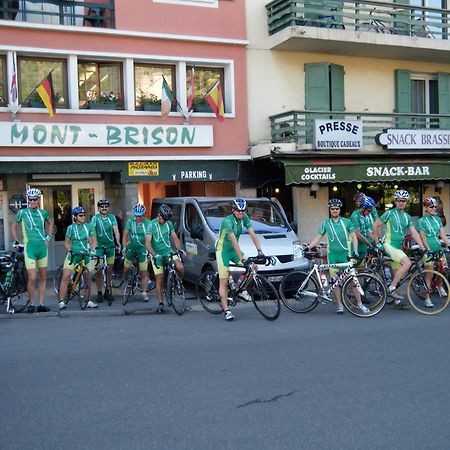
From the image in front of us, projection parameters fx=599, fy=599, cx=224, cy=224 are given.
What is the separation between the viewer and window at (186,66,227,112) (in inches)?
630

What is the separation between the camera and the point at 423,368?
627 centimetres

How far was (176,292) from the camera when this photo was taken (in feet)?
32.5

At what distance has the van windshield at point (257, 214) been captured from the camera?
1197cm

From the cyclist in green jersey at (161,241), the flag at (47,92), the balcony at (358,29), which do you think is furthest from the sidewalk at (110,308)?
the balcony at (358,29)

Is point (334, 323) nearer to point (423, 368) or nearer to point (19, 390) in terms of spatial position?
point (423, 368)

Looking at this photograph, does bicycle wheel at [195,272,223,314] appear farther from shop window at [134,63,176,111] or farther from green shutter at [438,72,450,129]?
green shutter at [438,72,450,129]

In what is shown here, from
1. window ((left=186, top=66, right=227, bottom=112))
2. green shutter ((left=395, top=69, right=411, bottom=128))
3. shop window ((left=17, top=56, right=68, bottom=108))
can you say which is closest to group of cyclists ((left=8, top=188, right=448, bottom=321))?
shop window ((left=17, top=56, right=68, bottom=108))

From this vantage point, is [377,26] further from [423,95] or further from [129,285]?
[129,285]

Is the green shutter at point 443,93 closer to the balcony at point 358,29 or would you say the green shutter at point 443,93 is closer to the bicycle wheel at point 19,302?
the balcony at point 358,29

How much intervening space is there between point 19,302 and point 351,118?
10.9 meters

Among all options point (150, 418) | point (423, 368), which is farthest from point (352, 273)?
point (150, 418)

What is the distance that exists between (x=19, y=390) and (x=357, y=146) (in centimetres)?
1235

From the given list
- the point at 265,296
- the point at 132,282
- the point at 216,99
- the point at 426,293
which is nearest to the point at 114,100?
the point at 216,99

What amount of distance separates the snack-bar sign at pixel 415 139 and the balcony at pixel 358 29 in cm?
247
